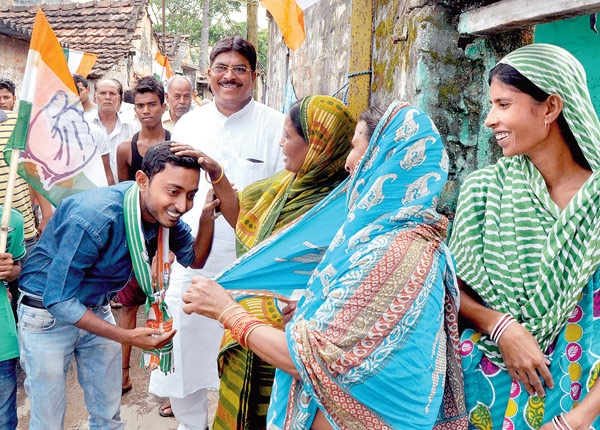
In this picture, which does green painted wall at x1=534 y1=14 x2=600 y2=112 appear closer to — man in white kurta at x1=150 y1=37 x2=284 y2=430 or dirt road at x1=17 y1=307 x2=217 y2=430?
man in white kurta at x1=150 y1=37 x2=284 y2=430

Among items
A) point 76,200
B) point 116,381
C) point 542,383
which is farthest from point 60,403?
point 542,383

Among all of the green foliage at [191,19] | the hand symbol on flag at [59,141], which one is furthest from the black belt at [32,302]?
the green foliage at [191,19]

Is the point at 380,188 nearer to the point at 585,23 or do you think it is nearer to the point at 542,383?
the point at 542,383

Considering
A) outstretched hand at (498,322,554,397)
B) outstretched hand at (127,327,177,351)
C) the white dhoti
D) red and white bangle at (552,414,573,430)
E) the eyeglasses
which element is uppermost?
the eyeglasses

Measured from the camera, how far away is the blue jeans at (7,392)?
2.25m

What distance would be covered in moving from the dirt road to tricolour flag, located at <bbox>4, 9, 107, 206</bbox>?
1679 mm

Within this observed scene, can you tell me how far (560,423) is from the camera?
4.73 feet

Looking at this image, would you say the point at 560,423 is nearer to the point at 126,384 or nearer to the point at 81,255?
the point at 81,255

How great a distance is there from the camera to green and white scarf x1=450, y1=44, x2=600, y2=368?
1460 millimetres

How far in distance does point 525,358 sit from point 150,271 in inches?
59.2

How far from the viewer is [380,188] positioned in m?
1.51

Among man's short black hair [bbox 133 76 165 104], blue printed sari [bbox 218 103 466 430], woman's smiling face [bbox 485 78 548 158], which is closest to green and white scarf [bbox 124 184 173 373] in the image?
blue printed sari [bbox 218 103 466 430]

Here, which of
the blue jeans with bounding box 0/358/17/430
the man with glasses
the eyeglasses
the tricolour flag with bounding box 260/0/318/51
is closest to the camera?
the blue jeans with bounding box 0/358/17/430

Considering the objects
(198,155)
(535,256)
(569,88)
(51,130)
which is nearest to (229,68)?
(198,155)
